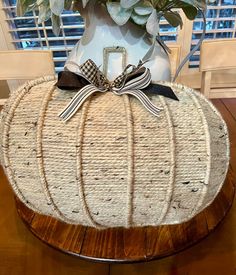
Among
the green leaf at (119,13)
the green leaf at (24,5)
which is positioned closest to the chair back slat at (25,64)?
the green leaf at (24,5)

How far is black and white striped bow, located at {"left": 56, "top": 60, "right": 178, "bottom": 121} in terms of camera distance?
0.40m

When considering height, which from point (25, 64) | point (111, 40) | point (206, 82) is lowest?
point (206, 82)

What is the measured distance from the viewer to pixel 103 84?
1.44 ft

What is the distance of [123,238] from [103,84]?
0.90 feet

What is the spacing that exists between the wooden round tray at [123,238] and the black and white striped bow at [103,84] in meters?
0.22

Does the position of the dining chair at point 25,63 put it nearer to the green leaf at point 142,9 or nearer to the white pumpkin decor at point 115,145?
the white pumpkin decor at point 115,145

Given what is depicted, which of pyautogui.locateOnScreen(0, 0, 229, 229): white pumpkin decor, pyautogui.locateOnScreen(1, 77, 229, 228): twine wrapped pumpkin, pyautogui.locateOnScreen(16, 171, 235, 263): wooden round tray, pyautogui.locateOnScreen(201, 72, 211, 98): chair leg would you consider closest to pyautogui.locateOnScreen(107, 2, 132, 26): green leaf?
pyautogui.locateOnScreen(0, 0, 229, 229): white pumpkin decor

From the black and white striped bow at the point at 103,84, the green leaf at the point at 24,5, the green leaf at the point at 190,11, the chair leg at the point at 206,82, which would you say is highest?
the green leaf at the point at 24,5

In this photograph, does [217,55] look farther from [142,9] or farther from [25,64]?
[25,64]

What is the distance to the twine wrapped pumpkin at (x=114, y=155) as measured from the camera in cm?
38

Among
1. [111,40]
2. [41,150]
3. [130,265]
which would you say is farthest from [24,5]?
[130,265]

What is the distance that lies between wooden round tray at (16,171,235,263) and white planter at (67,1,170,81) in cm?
29

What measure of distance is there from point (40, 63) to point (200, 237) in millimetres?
655

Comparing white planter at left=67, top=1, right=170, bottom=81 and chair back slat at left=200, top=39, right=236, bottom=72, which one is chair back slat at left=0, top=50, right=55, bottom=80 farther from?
chair back slat at left=200, top=39, right=236, bottom=72
